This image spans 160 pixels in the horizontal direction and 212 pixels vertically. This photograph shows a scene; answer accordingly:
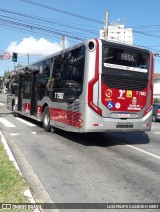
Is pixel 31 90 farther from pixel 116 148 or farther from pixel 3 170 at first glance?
pixel 3 170

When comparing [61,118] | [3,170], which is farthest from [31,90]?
[3,170]

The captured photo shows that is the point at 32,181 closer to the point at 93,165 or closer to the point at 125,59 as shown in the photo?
the point at 93,165

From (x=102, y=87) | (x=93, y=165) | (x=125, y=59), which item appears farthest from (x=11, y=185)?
(x=125, y=59)

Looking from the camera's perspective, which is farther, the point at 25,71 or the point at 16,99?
the point at 16,99

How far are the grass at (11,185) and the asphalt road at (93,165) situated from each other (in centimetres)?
52

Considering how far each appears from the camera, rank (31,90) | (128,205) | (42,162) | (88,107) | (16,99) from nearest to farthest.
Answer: (128,205) → (42,162) → (88,107) → (31,90) → (16,99)

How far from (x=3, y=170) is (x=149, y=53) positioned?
7.14 m

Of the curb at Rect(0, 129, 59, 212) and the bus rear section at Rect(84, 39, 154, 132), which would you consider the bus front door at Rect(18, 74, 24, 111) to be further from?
the curb at Rect(0, 129, 59, 212)

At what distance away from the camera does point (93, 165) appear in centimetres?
837

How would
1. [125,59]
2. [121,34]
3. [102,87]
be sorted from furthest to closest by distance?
[121,34] < [125,59] < [102,87]

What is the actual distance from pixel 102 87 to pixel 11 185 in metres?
5.64

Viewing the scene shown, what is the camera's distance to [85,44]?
10875 mm

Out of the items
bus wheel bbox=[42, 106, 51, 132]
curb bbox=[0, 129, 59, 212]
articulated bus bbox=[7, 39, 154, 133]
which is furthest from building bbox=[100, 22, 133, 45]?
curb bbox=[0, 129, 59, 212]

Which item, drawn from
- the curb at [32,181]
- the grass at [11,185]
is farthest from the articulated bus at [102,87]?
the grass at [11,185]
